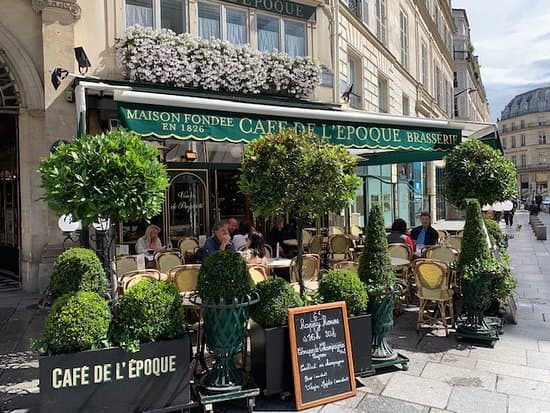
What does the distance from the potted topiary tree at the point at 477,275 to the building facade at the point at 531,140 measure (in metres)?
97.4

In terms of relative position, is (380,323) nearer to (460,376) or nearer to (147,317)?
(460,376)

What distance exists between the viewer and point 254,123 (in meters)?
5.34

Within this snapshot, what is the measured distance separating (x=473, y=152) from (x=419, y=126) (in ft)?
3.23

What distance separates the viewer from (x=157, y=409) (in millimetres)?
3486

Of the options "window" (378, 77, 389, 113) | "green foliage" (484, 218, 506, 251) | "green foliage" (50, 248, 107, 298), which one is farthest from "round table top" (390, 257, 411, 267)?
"window" (378, 77, 389, 113)

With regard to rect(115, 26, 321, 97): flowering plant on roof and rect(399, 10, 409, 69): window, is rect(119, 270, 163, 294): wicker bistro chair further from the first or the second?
rect(399, 10, 409, 69): window

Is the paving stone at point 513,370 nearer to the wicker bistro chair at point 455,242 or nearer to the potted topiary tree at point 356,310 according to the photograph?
the potted topiary tree at point 356,310

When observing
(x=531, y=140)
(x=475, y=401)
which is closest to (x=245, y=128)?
(x=475, y=401)

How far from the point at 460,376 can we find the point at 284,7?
10.2 m

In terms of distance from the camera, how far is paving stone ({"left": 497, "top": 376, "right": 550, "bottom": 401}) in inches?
160

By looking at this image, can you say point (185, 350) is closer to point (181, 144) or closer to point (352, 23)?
point (181, 144)

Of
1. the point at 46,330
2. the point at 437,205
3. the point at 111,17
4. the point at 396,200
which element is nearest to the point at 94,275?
the point at 46,330

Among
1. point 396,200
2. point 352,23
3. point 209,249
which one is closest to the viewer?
point 209,249

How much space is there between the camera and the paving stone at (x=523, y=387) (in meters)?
4.05
